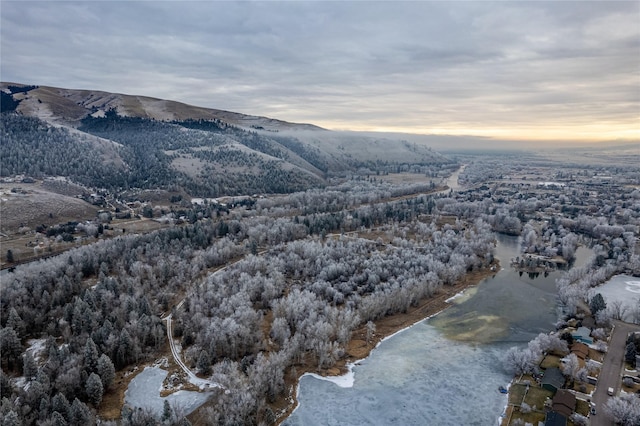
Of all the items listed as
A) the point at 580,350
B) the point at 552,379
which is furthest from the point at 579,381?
the point at 580,350

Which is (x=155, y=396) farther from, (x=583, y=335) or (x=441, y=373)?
(x=583, y=335)

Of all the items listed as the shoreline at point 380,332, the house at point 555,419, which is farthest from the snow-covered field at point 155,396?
the house at point 555,419

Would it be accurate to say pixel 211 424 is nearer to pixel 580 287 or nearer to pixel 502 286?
pixel 502 286

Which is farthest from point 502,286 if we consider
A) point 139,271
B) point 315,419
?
point 139,271

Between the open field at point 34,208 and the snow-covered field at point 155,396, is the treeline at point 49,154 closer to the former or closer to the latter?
the open field at point 34,208

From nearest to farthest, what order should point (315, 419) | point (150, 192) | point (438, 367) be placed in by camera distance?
1. point (315, 419)
2. point (438, 367)
3. point (150, 192)
